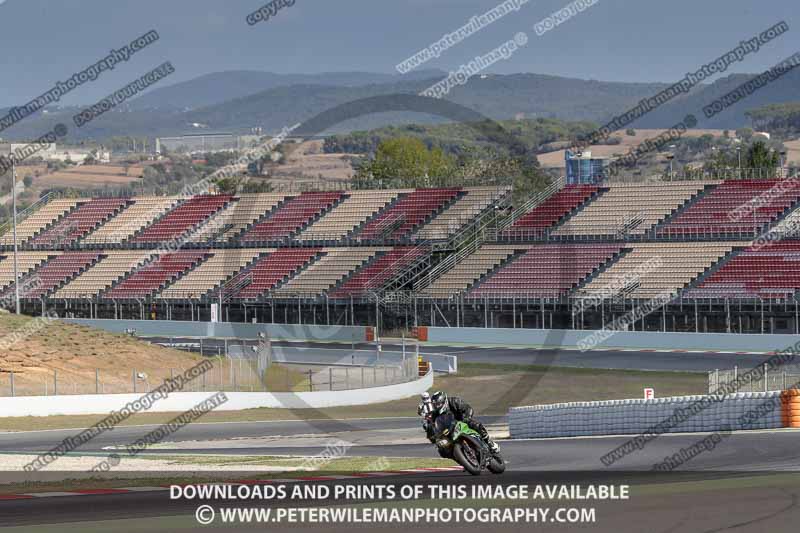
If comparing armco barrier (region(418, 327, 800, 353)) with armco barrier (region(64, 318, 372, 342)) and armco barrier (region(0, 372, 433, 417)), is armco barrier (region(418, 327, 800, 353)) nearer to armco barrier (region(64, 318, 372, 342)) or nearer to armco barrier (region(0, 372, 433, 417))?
armco barrier (region(64, 318, 372, 342))

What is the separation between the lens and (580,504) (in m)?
16.0

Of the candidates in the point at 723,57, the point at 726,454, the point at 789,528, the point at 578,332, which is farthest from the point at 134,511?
the point at 723,57

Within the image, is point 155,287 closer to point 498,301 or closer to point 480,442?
point 498,301

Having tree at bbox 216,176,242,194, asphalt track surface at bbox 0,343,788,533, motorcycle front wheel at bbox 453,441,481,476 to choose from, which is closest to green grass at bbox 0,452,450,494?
asphalt track surface at bbox 0,343,788,533

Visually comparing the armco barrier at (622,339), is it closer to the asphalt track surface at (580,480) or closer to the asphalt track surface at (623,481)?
the asphalt track surface at (580,480)

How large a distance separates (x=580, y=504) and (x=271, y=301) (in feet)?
160

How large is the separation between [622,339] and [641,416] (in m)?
27.3

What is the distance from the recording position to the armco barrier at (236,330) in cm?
6219

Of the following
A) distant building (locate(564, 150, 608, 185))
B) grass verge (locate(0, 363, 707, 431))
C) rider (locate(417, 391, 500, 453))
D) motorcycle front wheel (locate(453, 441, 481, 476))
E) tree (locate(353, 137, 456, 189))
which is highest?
tree (locate(353, 137, 456, 189))

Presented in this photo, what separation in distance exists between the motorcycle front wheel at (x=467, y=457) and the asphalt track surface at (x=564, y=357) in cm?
2909

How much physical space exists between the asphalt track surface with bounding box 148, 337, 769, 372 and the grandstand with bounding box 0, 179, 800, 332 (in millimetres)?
2219

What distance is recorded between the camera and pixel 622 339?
55375mm

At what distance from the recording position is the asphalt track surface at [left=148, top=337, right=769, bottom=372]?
4928cm

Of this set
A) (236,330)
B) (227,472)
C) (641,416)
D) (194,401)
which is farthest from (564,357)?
(227,472)
